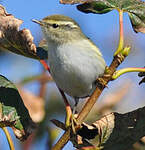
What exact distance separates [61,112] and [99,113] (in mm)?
376

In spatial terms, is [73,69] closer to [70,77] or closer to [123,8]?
[70,77]

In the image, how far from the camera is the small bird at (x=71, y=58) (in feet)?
9.36

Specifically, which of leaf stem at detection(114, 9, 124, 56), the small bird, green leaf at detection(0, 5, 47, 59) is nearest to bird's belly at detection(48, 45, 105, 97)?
the small bird

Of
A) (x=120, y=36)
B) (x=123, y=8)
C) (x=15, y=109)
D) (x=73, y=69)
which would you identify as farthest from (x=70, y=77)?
(x=120, y=36)

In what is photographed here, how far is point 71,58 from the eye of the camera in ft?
9.46

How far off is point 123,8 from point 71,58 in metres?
0.81

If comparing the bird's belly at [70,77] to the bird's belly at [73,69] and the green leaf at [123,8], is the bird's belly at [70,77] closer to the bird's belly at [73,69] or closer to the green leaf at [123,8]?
the bird's belly at [73,69]

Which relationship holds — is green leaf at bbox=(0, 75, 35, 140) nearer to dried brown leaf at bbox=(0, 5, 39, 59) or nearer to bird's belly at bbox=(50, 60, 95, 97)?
dried brown leaf at bbox=(0, 5, 39, 59)

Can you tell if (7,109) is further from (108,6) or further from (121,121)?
(108,6)

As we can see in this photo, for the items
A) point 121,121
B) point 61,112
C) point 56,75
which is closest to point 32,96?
point 56,75

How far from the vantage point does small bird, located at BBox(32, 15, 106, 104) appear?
2.85m

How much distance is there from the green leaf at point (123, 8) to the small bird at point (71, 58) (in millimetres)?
685

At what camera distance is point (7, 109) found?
7.16ft

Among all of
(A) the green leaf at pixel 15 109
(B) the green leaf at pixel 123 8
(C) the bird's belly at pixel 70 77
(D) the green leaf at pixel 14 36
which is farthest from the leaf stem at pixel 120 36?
(C) the bird's belly at pixel 70 77
